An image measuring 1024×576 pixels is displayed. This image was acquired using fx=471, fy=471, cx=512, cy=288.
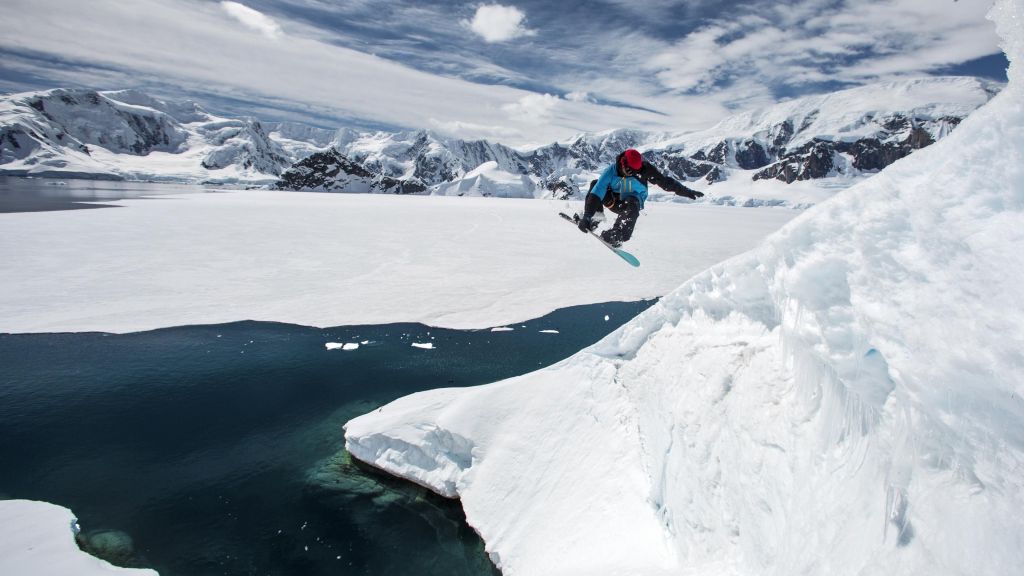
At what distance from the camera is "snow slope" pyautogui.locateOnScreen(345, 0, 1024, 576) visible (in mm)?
2863

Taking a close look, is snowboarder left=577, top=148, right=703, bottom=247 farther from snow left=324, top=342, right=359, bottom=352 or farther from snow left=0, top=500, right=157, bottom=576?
snow left=0, top=500, right=157, bottom=576

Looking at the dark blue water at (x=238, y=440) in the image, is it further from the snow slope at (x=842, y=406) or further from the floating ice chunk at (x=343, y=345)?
the snow slope at (x=842, y=406)

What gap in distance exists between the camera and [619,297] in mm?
21422

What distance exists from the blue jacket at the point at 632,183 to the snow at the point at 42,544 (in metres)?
9.60

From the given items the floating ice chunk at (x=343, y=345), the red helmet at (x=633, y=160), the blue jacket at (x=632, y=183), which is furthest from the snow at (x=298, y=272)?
the red helmet at (x=633, y=160)

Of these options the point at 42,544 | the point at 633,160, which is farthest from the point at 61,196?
the point at 633,160

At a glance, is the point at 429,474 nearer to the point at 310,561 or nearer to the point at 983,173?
the point at 310,561

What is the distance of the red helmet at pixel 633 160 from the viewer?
808cm

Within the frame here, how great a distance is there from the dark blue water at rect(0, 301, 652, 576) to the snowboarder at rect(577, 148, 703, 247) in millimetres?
5762

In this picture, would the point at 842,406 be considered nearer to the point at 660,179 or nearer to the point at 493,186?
the point at 660,179

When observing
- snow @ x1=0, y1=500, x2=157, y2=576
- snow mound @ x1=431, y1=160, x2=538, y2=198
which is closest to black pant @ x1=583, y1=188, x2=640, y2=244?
snow @ x1=0, y1=500, x2=157, y2=576

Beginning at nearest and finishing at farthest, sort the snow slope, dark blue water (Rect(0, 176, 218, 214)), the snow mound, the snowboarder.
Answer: the snow slope → the snowboarder → dark blue water (Rect(0, 176, 218, 214)) → the snow mound

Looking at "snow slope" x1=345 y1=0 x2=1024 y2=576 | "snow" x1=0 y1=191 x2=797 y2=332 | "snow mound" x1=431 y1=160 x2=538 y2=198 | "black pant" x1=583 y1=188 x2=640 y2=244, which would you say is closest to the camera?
"snow slope" x1=345 y1=0 x2=1024 y2=576

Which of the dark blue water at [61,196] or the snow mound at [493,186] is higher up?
the snow mound at [493,186]
